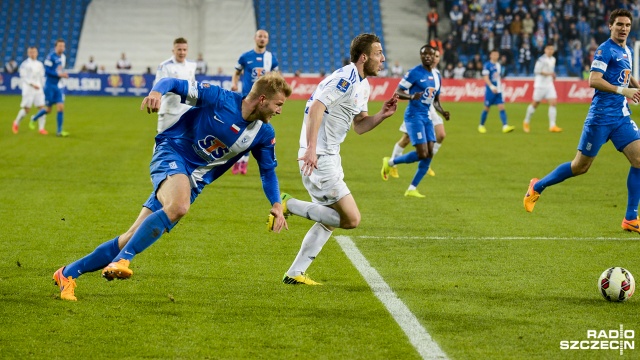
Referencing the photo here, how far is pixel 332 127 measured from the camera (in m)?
7.67

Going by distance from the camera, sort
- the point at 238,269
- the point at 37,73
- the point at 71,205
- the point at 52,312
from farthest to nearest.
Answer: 1. the point at 37,73
2. the point at 71,205
3. the point at 238,269
4. the point at 52,312

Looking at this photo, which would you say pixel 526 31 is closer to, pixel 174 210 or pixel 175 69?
pixel 175 69

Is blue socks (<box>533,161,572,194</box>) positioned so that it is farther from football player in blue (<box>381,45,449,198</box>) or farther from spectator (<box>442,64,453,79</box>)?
spectator (<box>442,64,453,79</box>)

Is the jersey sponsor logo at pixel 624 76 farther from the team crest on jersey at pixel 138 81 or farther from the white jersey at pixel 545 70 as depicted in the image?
the team crest on jersey at pixel 138 81

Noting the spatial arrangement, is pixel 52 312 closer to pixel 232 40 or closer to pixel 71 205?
pixel 71 205

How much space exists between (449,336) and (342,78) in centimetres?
252

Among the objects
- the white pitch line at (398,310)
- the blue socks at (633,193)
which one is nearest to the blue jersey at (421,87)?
the blue socks at (633,193)

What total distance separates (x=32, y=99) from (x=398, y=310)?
2037cm

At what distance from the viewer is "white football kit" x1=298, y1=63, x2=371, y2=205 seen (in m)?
7.43

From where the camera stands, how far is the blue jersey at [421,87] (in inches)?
554

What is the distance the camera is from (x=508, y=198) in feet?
43.8

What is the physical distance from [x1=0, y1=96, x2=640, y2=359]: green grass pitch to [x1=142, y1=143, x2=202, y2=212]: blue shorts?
765 mm

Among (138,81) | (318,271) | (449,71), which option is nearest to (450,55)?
(449,71)

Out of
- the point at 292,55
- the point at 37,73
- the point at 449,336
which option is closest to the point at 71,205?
the point at 449,336
